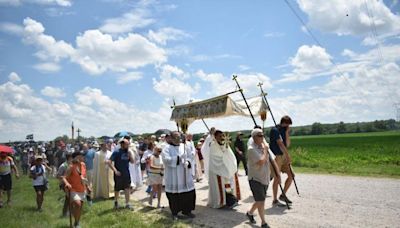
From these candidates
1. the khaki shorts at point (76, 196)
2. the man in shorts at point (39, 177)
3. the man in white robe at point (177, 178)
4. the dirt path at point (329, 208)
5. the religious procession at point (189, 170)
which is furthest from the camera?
the man in shorts at point (39, 177)

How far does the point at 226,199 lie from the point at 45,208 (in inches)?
Result: 225

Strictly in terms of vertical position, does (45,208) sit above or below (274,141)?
below

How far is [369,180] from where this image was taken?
1218 cm

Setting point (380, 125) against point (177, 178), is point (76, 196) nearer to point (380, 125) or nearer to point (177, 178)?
point (177, 178)

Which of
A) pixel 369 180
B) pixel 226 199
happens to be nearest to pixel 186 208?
pixel 226 199

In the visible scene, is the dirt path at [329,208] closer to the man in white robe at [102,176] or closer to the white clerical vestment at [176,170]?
the white clerical vestment at [176,170]

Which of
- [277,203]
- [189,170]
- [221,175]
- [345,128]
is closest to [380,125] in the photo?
[345,128]

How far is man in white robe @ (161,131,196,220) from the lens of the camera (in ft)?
27.5

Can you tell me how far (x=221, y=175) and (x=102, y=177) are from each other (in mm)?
4698

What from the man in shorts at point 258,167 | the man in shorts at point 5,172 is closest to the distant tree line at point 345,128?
the man in shorts at point 5,172

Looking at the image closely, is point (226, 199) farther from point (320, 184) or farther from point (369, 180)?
point (369, 180)

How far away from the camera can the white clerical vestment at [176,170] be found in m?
8.43

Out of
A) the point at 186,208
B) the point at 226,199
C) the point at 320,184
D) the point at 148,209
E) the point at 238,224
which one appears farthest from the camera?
the point at 320,184

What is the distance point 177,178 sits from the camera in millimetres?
8477
